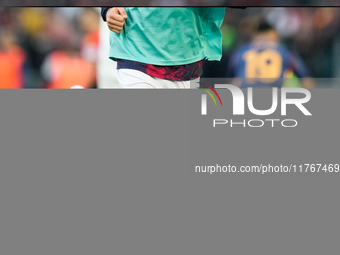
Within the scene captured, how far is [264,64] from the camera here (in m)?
2.72

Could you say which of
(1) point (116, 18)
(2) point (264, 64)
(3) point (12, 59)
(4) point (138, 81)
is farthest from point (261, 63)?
(3) point (12, 59)

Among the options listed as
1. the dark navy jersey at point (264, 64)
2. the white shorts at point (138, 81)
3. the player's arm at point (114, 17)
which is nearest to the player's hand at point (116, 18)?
the player's arm at point (114, 17)

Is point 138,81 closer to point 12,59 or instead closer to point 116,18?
point 116,18

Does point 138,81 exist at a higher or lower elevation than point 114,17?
lower

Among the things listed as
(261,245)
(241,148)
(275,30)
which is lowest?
(261,245)


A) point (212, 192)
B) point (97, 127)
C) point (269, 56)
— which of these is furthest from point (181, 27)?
point (212, 192)

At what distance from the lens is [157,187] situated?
265 centimetres

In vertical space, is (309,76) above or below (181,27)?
below

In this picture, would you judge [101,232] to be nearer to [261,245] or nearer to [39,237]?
[39,237]

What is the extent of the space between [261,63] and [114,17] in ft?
2.34

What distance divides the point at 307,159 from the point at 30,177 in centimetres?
128

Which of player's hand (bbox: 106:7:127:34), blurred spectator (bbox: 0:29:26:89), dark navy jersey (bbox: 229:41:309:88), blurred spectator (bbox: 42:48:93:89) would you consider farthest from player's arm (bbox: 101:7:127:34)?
dark navy jersey (bbox: 229:41:309:88)

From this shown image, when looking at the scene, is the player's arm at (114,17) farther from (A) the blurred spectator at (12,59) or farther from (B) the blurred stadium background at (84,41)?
(A) the blurred spectator at (12,59)

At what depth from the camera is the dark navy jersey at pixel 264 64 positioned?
8.80ft
